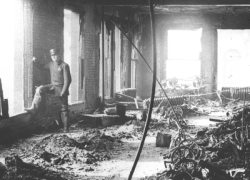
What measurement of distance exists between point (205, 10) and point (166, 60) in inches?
138

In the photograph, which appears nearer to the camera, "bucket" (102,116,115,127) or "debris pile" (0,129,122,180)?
"debris pile" (0,129,122,180)

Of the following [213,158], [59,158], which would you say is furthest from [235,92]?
[59,158]

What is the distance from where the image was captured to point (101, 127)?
375 inches

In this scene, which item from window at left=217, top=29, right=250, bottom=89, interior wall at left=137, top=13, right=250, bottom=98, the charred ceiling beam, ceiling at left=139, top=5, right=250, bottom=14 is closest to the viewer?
the charred ceiling beam

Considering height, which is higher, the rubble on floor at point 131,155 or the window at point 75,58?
the window at point 75,58

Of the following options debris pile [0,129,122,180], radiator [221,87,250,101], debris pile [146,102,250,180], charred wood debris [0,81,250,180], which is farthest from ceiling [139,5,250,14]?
debris pile [0,129,122,180]

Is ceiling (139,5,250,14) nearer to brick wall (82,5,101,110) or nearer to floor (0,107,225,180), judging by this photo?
brick wall (82,5,101,110)

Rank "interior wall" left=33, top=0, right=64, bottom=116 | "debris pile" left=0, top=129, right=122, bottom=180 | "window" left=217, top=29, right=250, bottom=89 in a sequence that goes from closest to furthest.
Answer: "debris pile" left=0, top=129, right=122, bottom=180
"interior wall" left=33, top=0, right=64, bottom=116
"window" left=217, top=29, right=250, bottom=89

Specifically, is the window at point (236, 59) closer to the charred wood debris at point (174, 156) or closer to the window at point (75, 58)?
the window at point (75, 58)

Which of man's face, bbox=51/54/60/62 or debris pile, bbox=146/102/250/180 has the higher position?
man's face, bbox=51/54/60/62

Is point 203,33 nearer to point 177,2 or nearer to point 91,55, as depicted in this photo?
point 177,2

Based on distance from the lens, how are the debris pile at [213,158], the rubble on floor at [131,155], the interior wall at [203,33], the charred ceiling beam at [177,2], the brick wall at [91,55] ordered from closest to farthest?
the debris pile at [213,158]
the rubble on floor at [131,155]
the charred ceiling beam at [177,2]
the brick wall at [91,55]
the interior wall at [203,33]

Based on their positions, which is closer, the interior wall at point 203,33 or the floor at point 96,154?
the floor at point 96,154

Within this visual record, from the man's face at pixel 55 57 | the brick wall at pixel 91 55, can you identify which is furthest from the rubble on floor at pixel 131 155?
the brick wall at pixel 91 55
